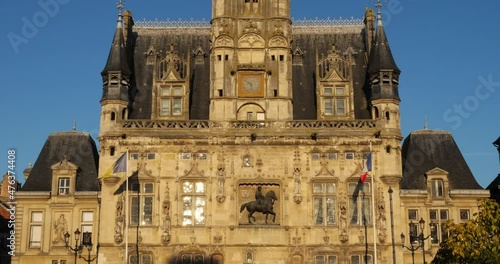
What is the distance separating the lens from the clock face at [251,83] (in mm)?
50562

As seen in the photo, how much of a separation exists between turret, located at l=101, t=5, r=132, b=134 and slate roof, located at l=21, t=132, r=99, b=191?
615 centimetres

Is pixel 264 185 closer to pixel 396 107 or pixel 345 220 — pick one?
pixel 345 220

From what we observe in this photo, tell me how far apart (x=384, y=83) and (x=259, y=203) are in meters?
Result: 13.0

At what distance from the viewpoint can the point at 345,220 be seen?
47688 mm

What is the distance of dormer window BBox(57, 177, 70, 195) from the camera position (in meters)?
52.5

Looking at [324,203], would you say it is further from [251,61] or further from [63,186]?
[63,186]

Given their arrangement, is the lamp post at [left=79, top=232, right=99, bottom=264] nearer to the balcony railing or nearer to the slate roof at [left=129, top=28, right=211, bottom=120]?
the balcony railing

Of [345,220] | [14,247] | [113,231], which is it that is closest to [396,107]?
[345,220]

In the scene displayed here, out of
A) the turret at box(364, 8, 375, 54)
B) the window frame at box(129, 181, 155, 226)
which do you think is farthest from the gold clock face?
the turret at box(364, 8, 375, 54)

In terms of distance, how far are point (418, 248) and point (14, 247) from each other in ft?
100

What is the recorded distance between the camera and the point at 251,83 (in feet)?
Answer: 166

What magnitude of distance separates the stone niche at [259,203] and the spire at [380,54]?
11.9 metres

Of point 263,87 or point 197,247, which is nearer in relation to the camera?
point 197,247

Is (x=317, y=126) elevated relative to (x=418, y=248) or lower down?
elevated
